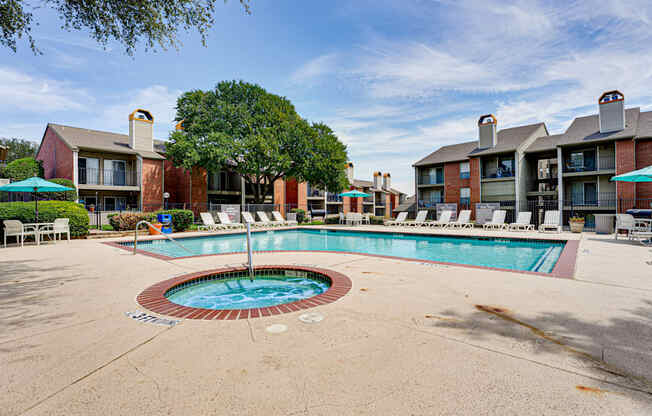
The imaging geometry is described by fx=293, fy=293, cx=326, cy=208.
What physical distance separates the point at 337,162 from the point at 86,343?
66.3 feet

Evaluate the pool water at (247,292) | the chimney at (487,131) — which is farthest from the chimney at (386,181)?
the pool water at (247,292)

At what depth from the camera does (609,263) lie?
6027mm

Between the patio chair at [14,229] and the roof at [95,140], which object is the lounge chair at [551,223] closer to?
the patio chair at [14,229]

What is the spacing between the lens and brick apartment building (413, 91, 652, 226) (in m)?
16.7

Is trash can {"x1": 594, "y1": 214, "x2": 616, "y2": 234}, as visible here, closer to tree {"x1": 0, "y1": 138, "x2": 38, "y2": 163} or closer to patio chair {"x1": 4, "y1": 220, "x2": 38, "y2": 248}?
patio chair {"x1": 4, "y1": 220, "x2": 38, "y2": 248}

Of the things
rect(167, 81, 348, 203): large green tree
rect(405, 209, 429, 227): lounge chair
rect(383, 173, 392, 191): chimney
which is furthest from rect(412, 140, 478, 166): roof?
rect(383, 173, 392, 191): chimney

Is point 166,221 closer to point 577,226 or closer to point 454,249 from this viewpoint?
point 454,249

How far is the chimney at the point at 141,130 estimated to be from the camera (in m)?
21.0

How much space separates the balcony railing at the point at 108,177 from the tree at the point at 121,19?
A: 1645cm

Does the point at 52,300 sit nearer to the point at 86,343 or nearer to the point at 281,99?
the point at 86,343

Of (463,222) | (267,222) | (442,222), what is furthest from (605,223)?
(267,222)

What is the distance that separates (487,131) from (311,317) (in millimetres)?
23959

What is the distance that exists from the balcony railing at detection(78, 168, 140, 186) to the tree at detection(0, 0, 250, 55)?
16445 millimetres

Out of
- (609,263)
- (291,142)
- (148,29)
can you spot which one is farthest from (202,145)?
(609,263)
